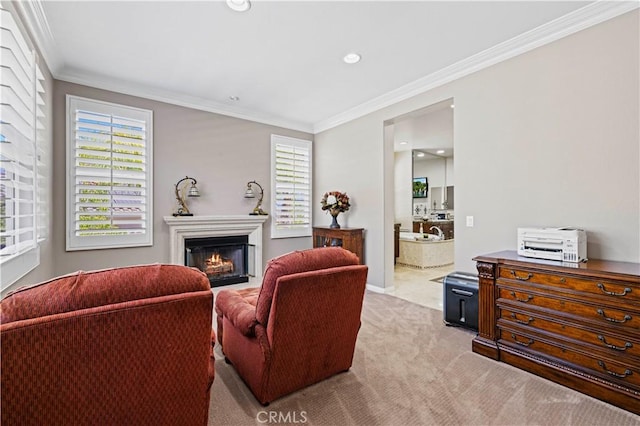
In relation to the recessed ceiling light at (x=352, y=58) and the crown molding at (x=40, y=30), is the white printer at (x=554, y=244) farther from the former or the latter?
the crown molding at (x=40, y=30)

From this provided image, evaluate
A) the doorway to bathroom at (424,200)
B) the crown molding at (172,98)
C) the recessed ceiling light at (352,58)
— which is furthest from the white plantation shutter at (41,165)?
the doorway to bathroom at (424,200)

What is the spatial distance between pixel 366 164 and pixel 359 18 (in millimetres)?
2372

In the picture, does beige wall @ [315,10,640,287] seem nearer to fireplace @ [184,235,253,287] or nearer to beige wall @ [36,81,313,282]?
beige wall @ [36,81,313,282]

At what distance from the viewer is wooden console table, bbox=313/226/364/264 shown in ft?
15.3

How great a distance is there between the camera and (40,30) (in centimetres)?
264

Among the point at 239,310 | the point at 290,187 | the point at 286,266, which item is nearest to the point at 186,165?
the point at 290,187

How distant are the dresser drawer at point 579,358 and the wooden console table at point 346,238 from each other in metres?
2.41

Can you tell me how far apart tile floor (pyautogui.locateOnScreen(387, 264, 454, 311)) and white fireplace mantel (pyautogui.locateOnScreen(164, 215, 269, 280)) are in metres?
2.32

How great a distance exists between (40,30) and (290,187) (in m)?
3.61

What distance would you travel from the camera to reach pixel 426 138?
6.93 m

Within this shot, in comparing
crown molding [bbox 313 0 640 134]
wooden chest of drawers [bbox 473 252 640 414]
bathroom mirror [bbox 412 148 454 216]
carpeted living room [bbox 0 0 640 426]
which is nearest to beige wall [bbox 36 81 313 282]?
carpeted living room [bbox 0 0 640 426]

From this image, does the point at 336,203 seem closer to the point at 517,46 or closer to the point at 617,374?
the point at 517,46

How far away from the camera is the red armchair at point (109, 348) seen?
0.98 m

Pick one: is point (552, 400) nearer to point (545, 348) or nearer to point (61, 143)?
point (545, 348)
